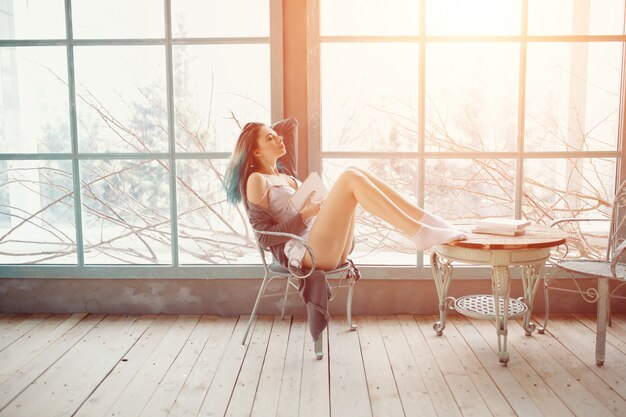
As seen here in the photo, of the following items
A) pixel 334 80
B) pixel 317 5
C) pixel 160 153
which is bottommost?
pixel 160 153

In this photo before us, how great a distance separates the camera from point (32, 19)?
3.43m

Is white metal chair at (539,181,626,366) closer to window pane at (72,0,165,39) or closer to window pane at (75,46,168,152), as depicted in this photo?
window pane at (75,46,168,152)

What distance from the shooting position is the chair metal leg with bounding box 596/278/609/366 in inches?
106

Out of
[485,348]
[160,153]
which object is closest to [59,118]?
[160,153]

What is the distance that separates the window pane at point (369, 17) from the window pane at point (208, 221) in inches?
43.0

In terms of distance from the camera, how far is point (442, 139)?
354 cm

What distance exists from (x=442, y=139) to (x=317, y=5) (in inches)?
44.5

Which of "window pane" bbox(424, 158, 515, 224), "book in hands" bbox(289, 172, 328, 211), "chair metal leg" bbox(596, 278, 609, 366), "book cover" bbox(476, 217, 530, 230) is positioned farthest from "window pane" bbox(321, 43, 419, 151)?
"chair metal leg" bbox(596, 278, 609, 366)

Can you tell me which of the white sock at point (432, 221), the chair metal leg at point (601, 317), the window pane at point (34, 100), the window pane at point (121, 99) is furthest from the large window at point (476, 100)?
the window pane at point (34, 100)

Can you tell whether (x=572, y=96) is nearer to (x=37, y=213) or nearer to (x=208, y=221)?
(x=208, y=221)

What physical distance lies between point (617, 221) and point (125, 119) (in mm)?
3100

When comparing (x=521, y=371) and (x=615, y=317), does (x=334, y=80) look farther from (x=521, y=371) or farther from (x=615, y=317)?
(x=615, y=317)

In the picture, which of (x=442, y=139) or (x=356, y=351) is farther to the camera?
(x=442, y=139)

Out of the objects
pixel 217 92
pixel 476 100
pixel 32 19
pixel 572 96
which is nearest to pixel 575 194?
pixel 572 96
